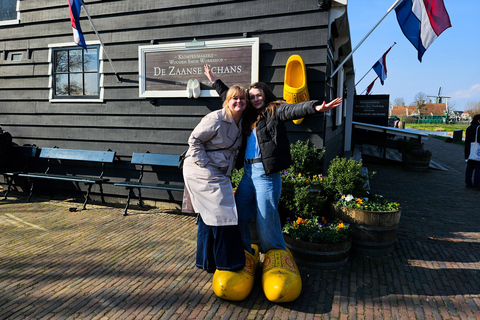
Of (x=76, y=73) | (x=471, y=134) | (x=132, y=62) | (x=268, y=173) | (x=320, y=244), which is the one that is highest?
(x=132, y=62)

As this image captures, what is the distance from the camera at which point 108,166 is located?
268 inches

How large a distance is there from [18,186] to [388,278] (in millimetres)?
7749

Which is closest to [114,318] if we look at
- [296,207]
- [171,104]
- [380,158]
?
[296,207]

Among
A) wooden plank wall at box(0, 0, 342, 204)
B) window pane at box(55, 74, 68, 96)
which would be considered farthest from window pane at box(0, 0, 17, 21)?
window pane at box(55, 74, 68, 96)

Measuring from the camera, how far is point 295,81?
5230 millimetres

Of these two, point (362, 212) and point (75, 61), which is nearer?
point (362, 212)

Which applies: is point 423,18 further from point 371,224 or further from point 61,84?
point 61,84

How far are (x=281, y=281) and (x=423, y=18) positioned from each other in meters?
4.42

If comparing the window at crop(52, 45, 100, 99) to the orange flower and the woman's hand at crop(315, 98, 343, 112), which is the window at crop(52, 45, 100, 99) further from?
the woman's hand at crop(315, 98, 343, 112)

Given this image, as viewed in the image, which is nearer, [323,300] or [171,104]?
[323,300]

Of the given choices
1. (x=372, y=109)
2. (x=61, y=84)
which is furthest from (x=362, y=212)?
(x=372, y=109)

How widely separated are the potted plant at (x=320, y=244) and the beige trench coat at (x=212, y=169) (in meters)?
1.02

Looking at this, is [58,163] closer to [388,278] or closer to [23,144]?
[23,144]

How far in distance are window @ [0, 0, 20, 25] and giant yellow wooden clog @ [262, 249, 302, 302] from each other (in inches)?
302
